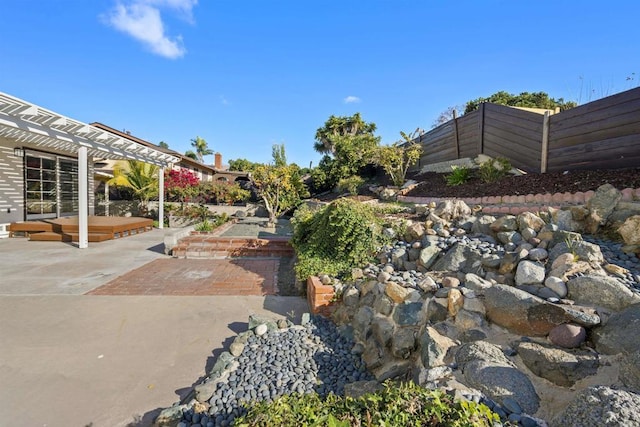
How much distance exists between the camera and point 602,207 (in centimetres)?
306

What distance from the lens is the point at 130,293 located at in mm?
4457

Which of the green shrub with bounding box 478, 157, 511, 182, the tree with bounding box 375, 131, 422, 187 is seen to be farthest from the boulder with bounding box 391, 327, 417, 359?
the tree with bounding box 375, 131, 422, 187

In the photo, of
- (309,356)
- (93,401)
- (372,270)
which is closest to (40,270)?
(93,401)

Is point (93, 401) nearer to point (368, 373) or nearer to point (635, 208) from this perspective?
point (368, 373)

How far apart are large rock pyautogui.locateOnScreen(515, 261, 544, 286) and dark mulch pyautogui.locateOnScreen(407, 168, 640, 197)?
2.92 m

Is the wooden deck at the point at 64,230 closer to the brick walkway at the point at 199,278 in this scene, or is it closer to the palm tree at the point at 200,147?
the brick walkway at the point at 199,278

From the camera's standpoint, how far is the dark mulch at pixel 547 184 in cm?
444

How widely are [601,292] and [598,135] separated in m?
5.04

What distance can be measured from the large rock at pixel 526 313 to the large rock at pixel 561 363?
0.20 metres

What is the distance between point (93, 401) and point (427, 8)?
9035mm

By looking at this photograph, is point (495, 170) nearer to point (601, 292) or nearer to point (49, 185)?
point (601, 292)

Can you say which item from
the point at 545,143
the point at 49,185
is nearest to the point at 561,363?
the point at 545,143

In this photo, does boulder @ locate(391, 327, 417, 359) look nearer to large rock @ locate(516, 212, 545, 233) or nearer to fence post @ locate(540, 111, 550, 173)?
large rock @ locate(516, 212, 545, 233)

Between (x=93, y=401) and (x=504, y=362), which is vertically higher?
(x=504, y=362)
